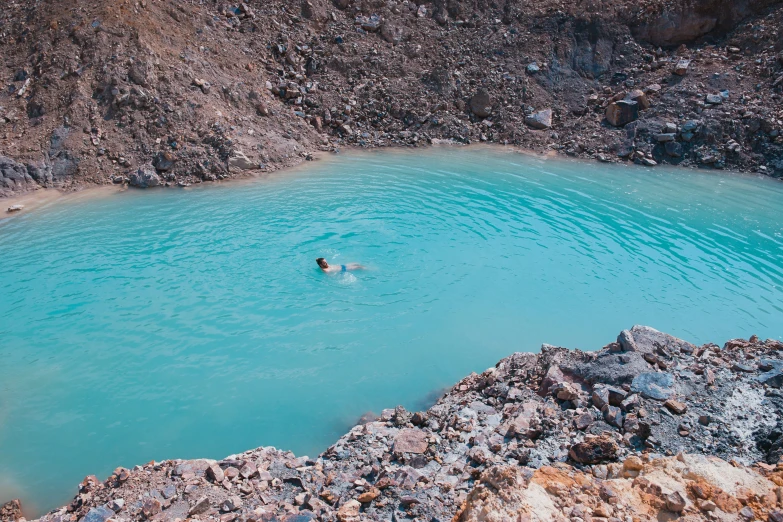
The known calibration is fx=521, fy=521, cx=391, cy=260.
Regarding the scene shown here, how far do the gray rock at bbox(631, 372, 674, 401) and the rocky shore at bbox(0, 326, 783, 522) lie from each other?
0.02m

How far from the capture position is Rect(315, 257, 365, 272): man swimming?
10.6 metres

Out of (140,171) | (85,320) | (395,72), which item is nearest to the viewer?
(85,320)

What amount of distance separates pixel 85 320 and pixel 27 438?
2.71 meters

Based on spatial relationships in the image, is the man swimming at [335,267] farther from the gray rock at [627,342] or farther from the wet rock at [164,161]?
the wet rock at [164,161]

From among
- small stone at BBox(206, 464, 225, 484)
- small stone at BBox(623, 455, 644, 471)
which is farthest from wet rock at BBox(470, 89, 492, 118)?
small stone at BBox(206, 464, 225, 484)

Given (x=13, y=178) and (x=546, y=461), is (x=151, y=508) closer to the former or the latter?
(x=546, y=461)

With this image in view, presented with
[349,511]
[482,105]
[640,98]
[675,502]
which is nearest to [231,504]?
[349,511]

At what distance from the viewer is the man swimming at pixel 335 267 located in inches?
418

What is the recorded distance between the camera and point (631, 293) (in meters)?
10.2

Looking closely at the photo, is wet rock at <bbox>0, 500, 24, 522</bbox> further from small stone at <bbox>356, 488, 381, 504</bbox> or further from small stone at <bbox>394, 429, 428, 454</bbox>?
small stone at <bbox>394, 429, 428, 454</bbox>

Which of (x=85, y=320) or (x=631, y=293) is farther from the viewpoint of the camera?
(x=631, y=293)

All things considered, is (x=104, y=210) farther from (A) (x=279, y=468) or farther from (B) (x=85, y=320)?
(A) (x=279, y=468)

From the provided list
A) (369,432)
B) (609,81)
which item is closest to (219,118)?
(369,432)

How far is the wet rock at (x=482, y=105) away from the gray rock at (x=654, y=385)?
16.7m
